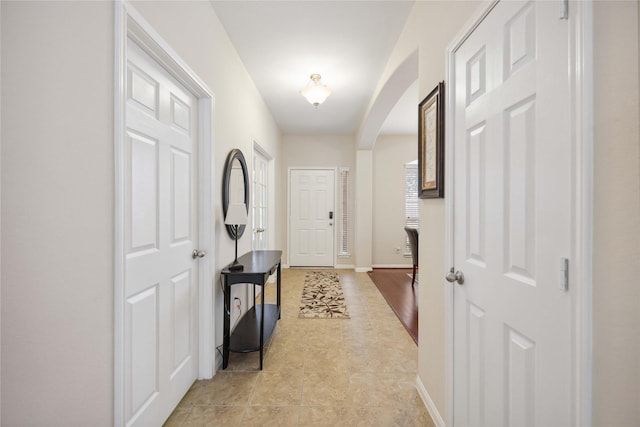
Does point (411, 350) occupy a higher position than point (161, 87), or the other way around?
point (161, 87)

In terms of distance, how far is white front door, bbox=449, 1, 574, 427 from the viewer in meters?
0.80

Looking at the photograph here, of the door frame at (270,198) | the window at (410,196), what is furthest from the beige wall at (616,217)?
the window at (410,196)

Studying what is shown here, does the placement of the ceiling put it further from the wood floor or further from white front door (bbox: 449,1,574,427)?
the wood floor

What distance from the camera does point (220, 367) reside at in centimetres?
219

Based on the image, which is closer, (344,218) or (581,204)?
(581,204)

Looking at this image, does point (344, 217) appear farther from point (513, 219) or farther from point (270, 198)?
point (513, 219)

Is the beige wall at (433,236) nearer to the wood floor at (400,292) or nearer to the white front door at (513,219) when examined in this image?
the white front door at (513,219)

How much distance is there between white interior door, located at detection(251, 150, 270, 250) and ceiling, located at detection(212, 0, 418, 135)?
888 millimetres

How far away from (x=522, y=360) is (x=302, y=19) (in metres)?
2.49

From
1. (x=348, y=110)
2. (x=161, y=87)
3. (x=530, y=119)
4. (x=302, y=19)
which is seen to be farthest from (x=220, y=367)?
(x=348, y=110)

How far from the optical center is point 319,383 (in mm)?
2004

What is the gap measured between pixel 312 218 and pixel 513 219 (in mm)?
5013

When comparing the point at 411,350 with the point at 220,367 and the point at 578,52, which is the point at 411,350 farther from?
the point at 578,52

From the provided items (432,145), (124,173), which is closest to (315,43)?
(432,145)
